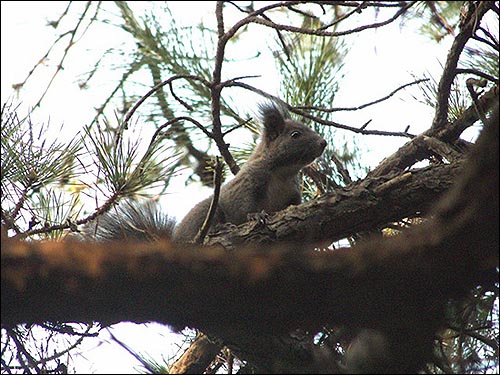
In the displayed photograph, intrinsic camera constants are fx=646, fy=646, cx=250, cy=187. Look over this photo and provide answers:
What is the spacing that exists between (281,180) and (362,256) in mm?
2480

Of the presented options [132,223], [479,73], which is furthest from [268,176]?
[479,73]

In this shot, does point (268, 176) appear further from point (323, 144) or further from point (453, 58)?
point (453, 58)

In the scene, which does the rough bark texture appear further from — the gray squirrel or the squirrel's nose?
the squirrel's nose

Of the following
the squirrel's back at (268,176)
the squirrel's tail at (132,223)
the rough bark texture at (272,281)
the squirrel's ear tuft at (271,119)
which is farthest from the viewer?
the squirrel's ear tuft at (271,119)

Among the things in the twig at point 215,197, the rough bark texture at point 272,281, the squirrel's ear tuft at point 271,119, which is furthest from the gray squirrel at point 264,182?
the rough bark texture at point 272,281

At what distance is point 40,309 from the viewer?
3.59ft

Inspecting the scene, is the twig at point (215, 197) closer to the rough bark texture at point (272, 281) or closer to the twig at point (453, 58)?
the rough bark texture at point (272, 281)

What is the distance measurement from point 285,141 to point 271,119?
0.19 metres

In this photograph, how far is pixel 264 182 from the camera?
3391 mm

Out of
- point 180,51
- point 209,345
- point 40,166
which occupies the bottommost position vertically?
point 209,345

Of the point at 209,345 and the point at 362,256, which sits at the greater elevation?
the point at 209,345

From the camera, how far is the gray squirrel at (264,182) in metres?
3.10

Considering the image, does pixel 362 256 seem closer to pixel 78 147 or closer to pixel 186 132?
pixel 78 147

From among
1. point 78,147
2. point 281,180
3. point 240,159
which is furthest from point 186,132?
point 78,147
